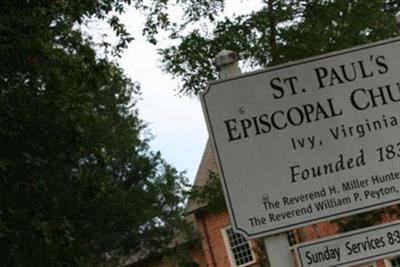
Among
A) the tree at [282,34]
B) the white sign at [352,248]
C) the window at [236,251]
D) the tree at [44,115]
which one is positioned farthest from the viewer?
the window at [236,251]

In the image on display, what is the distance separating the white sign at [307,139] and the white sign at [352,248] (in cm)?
11

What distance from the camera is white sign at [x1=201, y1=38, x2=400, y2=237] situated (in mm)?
3512

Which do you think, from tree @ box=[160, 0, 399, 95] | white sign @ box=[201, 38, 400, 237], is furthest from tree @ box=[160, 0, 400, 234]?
white sign @ box=[201, 38, 400, 237]

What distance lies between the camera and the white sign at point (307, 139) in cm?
351

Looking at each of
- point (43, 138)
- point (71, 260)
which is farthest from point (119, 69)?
point (71, 260)

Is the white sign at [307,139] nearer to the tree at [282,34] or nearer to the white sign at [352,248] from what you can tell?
the white sign at [352,248]

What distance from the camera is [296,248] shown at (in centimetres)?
349

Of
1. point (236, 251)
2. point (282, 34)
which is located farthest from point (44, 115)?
point (236, 251)

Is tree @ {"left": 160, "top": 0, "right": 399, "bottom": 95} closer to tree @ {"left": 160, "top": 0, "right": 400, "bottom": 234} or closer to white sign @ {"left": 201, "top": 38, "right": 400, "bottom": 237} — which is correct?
tree @ {"left": 160, "top": 0, "right": 400, "bottom": 234}

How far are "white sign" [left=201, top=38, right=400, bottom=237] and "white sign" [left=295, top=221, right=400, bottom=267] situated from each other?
4.5 inches

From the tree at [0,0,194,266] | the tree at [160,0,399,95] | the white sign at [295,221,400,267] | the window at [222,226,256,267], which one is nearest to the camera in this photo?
the white sign at [295,221,400,267]

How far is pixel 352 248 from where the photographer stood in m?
3.51

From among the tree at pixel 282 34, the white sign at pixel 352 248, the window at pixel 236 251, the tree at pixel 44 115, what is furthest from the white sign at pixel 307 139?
the window at pixel 236 251

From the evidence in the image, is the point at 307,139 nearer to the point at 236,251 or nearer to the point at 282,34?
the point at 282,34
